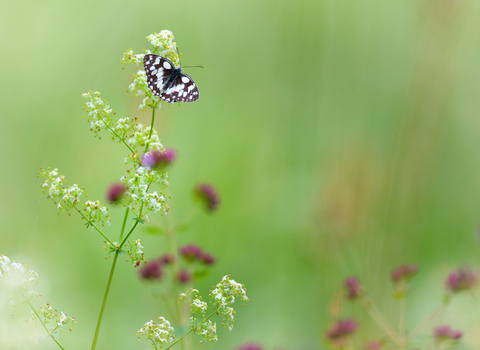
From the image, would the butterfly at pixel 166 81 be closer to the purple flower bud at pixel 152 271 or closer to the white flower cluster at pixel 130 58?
the white flower cluster at pixel 130 58

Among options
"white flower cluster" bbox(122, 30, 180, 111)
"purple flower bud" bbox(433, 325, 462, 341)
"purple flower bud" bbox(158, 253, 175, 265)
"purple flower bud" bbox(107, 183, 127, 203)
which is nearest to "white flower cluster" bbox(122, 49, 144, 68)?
"white flower cluster" bbox(122, 30, 180, 111)

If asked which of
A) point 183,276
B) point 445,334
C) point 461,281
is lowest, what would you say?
point 445,334

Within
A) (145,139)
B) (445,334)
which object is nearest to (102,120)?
(145,139)

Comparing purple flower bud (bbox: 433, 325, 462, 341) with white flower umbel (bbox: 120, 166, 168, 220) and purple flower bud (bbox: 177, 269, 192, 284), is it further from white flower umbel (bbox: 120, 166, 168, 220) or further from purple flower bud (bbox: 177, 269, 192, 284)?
white flower umbel (bbox: 120, 166, 168, 220)

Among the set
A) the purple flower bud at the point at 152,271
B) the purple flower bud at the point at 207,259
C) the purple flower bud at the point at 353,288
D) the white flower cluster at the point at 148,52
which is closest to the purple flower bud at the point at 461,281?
the purple flower bud at the point at 353,288

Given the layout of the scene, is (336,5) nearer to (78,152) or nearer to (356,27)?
(356,27)

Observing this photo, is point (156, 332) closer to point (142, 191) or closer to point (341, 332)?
point (142, 191)

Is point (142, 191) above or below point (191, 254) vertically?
below

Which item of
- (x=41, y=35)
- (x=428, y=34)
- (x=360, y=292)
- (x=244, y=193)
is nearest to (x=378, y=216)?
(x=360, y=292)
